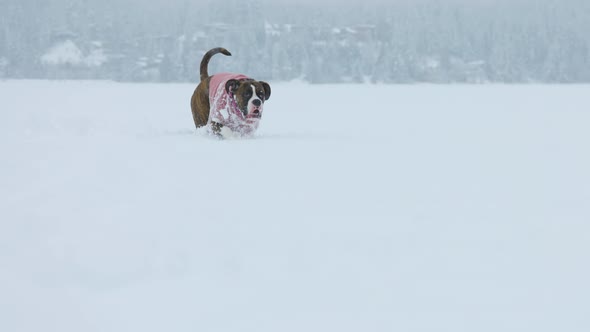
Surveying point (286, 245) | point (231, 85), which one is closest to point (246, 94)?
point (231, 85)

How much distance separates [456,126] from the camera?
40.0 feet

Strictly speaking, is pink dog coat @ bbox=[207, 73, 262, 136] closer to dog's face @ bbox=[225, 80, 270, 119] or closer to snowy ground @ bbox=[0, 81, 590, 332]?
dog's face @ bbox=[225, 80, 270, 119]

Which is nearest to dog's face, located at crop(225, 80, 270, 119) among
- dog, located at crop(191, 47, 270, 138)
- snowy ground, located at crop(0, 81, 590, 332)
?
dog, located at crop(191, 47, 270, 138)

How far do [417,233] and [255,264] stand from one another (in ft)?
3.21

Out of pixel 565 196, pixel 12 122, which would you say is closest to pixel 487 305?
pixel 565 196

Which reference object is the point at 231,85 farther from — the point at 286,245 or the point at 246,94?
the point at 286,245

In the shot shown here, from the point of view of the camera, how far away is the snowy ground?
2285 mm

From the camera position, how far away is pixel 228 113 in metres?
8.00

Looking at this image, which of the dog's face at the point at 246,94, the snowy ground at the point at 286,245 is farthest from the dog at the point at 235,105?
the snowy ground at the point at 286,245

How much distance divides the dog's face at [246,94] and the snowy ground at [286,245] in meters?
2.01

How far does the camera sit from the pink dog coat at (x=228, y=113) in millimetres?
7980

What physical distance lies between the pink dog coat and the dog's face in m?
0.07

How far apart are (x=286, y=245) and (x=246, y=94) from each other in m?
5.00

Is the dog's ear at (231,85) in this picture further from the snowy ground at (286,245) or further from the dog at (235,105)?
the snowy ground at (286,245)
